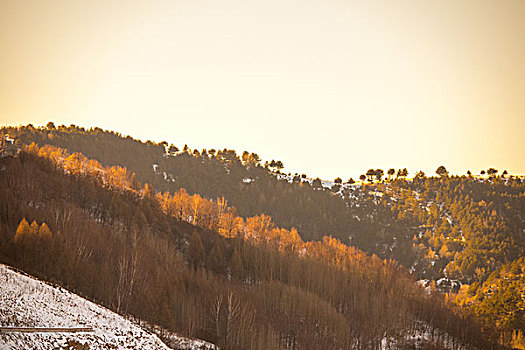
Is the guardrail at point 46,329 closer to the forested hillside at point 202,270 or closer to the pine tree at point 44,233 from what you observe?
the forested hillside at point 202,270

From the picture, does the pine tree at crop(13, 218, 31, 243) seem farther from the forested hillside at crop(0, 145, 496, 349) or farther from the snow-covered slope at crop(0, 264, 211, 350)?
the snow-covered slope at crop(0, 264, 211, 350)

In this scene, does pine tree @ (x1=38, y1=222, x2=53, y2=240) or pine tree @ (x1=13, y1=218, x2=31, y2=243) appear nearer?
pine tree @ (x1=13, y1=218, x2=31, y2=243)

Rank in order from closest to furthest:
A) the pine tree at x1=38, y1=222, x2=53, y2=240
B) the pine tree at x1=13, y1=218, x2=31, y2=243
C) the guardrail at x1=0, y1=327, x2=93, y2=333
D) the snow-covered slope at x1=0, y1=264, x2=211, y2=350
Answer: the guardrail at x1=0, y1=327, x2=93, y2=333 → the snow-covered slope at x1=0, y1=264, x2=211, y2=350 → the pine tree at x1=13, y1=218, x2=31, y2=243 → the pine tree at x1=38, y1=222, x2=53, y2=240

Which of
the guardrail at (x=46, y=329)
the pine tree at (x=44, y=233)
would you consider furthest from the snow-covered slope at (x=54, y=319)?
the pine tree at (x=44, y=233)

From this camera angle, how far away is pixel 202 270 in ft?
305

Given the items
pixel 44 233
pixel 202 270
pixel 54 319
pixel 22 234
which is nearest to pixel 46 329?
pixel 54 319

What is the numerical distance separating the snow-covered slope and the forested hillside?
1212cm

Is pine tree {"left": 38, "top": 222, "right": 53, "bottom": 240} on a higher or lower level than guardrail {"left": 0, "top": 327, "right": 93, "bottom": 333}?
higher

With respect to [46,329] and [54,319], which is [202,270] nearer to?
[54,319]

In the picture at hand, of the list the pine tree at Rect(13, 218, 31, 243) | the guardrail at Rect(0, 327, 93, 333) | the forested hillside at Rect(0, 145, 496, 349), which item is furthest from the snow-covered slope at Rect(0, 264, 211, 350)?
the pine tree at Rect(13, 218, 31, 243)

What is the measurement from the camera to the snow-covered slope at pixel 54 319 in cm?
3150

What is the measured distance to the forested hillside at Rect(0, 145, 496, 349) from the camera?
60.8m

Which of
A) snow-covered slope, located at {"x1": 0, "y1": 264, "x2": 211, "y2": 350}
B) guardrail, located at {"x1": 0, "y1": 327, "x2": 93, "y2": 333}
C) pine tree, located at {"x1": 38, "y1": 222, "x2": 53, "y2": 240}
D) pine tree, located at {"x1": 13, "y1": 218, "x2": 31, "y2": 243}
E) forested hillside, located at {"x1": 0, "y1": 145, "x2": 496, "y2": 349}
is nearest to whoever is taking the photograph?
guardrail, located at {"x1": 0, "y1": 327, "x2": 93, "y2": 333}

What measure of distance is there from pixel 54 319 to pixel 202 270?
58013 mm
